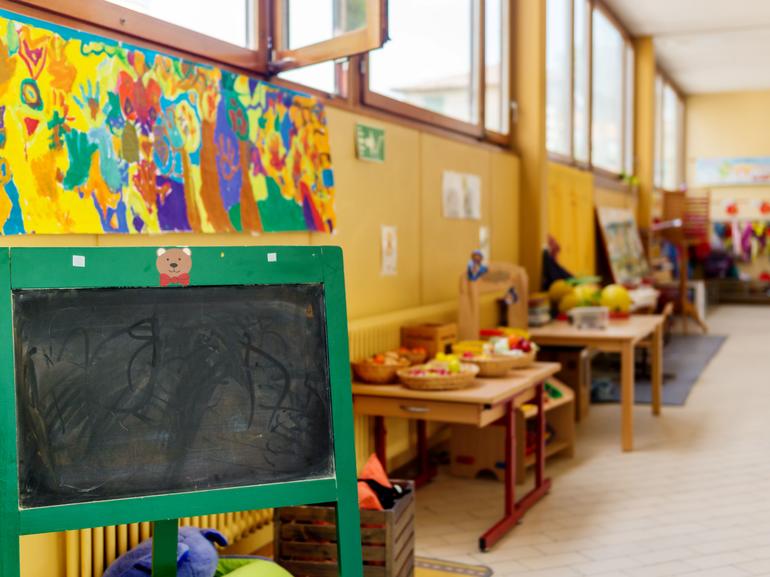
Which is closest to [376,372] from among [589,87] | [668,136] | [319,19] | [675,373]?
[319,19]

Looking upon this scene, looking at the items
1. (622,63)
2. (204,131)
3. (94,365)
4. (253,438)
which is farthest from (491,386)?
(622,63)

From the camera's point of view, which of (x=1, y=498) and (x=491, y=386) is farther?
(x=491, y=386)

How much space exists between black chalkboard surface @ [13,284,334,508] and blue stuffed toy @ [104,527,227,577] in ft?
2.09

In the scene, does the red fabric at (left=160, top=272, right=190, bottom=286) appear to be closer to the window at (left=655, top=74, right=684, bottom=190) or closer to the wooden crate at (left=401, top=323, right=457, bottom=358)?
the wooden crate at (left=401, top=323, right=457, bottom=358)

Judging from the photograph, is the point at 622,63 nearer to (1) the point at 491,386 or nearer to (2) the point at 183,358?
(1) the point at 491,386

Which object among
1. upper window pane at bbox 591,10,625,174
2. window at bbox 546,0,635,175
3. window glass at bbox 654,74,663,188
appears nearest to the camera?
window at bbox 546,0,635,175

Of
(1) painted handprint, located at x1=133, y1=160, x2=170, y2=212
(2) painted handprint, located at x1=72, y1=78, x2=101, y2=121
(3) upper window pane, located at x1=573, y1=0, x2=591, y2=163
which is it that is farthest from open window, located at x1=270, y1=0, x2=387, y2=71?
(3) upper window pane, located at x1=573, y1=0, x2=591, y2=163

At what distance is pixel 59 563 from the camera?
93.6 inches

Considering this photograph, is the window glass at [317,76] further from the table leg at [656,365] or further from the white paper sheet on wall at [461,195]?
the table leg at [656,365]

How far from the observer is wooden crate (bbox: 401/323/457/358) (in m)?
4.07

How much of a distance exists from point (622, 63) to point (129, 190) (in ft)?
28.0

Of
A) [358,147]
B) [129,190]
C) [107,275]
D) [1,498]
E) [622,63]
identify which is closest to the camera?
[1,498]

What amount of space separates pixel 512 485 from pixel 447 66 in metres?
2.92

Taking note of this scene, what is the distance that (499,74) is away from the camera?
251 inches
